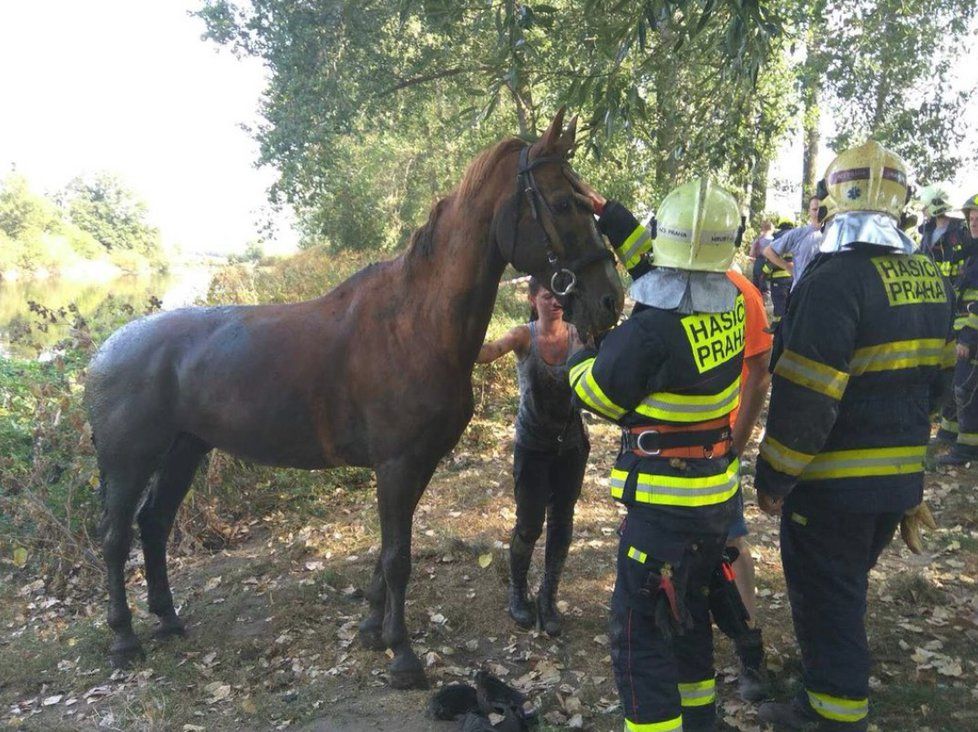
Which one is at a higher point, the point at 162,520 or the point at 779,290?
the point at 779,290

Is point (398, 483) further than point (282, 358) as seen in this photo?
No

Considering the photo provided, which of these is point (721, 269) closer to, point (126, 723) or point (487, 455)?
point (126, 723)

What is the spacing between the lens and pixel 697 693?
269 centimetres

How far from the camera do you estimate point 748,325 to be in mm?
3043

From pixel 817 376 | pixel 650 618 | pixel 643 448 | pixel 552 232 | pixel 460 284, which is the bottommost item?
pixel 650 618

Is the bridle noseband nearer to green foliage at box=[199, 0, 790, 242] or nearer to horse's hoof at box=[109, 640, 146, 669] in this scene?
green foliage at box=[199, 0, 790, 242]

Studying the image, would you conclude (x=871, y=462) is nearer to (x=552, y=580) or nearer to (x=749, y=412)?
(x=749, y=412)

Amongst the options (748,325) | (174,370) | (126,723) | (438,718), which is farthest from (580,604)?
(174,370)

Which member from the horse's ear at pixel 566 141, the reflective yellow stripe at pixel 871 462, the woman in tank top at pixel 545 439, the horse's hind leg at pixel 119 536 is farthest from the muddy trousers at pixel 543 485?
the horse's hind leg at pixel 119 536

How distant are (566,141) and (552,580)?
2.58m

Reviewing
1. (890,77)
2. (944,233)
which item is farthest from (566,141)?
(890,77)

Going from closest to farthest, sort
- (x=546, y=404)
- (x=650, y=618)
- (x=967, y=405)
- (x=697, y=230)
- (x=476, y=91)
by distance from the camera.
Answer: (x=697, y=230) < (x=650, y=618) < (x=546, y=404) < (x=476, y=91) < (x=967, y=405)

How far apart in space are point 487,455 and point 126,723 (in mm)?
4710

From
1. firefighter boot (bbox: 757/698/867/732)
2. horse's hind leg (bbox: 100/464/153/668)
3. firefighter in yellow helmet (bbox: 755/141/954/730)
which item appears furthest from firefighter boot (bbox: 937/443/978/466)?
horse's hind leg (bbox: 100/464/153/668)
